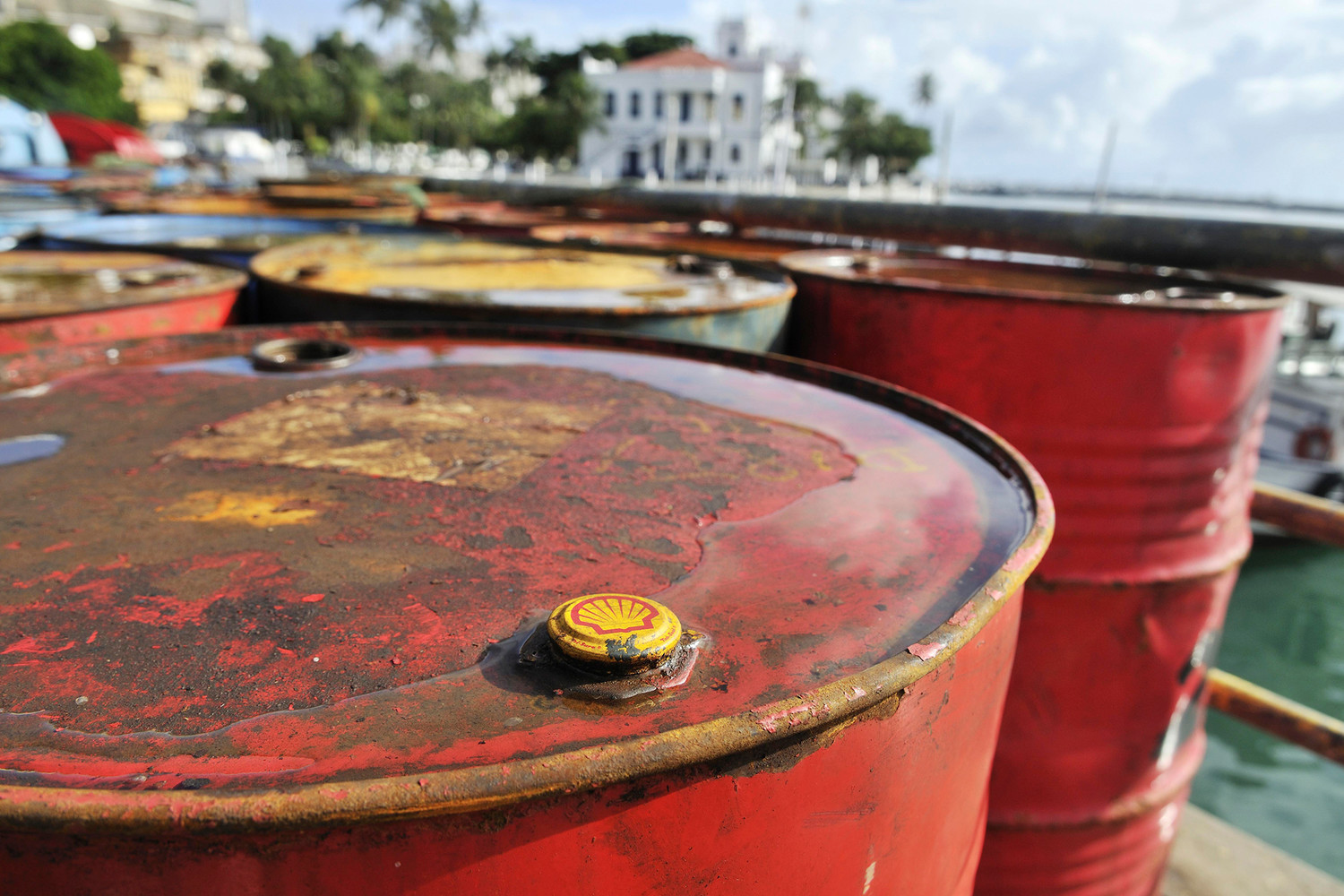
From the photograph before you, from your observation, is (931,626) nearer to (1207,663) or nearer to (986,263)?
(1207,663)

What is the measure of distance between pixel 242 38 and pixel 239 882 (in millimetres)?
120655

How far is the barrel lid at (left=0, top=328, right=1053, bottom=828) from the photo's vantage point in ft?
2.49

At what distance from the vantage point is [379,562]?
1.15 metres

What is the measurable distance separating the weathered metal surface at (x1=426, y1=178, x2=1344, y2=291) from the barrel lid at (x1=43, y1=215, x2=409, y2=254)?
262cm

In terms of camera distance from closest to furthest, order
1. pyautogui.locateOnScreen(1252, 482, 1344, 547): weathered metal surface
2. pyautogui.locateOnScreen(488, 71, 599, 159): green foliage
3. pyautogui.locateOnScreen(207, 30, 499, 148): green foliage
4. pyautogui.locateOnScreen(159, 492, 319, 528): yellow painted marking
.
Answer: pyautogui.locateOnScreen(159, 492, 319, 528): yellow painted marking, pyautogui.locateOnScreen(1252, 482, 1344, 547): weathered metal surface, pyautogui.locateOnScreen(488, 71, 599, 159): green foliage, pyautogui.locateOnScreen(207, 30, 499, 148): green foliage

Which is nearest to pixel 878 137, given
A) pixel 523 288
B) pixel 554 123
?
pixel 554 123

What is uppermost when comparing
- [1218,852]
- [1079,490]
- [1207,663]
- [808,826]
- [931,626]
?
[931,626]

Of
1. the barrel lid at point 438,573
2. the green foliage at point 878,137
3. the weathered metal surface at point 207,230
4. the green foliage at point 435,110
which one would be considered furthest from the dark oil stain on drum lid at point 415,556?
the green foliage at point 878,137

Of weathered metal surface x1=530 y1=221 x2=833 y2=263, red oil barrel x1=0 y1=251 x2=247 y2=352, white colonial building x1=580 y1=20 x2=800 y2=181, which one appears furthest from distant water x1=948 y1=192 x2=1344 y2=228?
white colonial building x1=580 y1=20 x2=800 y2=181

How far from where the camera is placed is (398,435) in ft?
5.42

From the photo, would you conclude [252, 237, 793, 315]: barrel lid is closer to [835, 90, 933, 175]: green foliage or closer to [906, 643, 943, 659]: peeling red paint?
[906, 643, 943, 659]: peeling red paint

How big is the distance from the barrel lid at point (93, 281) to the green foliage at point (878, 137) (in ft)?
199

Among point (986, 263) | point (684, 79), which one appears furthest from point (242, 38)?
point (986, 263)

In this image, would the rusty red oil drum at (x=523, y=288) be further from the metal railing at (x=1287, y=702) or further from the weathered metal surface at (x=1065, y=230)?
the metal railing at (x=1287, y=702)
